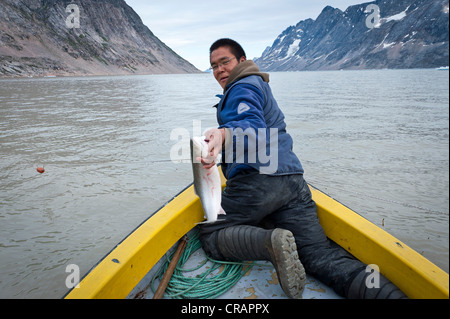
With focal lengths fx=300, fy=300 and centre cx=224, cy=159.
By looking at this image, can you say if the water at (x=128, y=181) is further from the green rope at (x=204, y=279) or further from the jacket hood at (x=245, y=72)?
the green rope at (x=204, y=279)

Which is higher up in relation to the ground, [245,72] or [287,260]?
[245,72]

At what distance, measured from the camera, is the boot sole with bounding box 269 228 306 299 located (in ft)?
7.64

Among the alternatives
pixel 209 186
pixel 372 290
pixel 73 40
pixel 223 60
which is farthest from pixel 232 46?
pixel 73 40

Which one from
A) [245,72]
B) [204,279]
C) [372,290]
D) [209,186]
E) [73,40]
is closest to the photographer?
[372,290]

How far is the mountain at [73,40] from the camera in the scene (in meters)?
91.0

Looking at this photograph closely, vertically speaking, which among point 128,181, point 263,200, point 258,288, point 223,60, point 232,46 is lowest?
point 258,288

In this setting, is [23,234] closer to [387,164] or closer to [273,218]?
[273,218]

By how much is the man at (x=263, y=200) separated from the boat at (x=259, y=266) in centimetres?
15

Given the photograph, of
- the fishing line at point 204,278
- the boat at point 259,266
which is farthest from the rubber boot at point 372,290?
the fishing line at point 204,278

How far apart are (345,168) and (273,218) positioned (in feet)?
19.1

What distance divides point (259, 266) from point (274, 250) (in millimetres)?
831

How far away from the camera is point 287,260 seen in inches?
91.7

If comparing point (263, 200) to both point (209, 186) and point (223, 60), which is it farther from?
point (223, 60)
